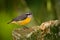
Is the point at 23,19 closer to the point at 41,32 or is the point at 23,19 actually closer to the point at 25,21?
the point at 25,21

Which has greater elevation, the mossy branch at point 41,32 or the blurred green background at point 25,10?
the blurred green background at point 25,10

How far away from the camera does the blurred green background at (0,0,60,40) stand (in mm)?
1660

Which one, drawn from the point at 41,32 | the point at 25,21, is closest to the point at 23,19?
the point at 25,21

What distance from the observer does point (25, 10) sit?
167 centimetres

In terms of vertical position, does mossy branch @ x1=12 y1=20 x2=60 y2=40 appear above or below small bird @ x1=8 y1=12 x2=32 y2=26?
below

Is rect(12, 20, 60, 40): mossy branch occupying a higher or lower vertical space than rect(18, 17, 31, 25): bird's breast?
lower

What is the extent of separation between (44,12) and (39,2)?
7cm

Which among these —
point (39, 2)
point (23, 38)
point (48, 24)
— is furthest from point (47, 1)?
point (23, 38)

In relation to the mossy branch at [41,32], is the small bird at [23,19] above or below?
above

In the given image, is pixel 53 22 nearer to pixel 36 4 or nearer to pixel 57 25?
pixel 57 25

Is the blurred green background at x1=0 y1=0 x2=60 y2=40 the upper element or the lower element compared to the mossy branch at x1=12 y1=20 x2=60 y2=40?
upper

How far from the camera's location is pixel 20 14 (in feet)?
5.41

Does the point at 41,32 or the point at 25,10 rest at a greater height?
the point at 25,10

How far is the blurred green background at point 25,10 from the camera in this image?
1.66 m
